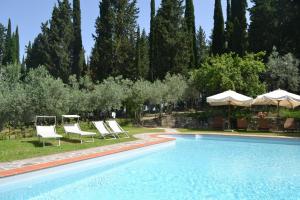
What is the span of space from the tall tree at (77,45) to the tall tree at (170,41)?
11.3m

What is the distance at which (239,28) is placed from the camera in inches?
1501

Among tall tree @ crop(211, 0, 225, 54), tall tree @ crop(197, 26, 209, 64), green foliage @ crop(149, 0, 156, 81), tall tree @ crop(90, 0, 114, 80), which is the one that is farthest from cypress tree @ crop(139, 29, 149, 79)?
tall tree @ crop(211, 0, 225, 54)

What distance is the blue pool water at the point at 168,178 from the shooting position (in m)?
7.73

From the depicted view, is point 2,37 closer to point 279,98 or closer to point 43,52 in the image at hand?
point 43,52

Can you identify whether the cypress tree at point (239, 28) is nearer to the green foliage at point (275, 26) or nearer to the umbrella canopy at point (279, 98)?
the green foliage at point (275, 26)

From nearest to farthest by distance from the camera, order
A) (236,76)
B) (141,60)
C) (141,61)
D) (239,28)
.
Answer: (236,76), (239,28), (141,61), (141,60)

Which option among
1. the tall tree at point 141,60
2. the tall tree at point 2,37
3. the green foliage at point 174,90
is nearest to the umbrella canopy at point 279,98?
the green foliage at point 174,90

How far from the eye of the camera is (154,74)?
133ft

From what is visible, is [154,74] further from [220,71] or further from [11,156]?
[11,156]

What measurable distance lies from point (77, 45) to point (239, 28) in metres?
20.9

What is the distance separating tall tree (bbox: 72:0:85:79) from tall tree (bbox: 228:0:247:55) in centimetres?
1939

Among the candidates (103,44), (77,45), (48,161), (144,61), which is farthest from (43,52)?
(48,161)

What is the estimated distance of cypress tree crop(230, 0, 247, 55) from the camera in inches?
1490

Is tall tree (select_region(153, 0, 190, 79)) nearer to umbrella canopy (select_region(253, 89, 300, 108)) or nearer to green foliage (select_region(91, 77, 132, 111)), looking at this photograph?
green foliage (select_region(91, 77, 132, 111))
